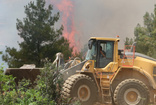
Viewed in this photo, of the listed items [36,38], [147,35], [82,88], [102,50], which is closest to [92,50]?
[102,50]

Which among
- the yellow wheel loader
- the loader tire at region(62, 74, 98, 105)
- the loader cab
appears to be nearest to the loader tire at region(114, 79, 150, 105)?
the yellow wheel loader

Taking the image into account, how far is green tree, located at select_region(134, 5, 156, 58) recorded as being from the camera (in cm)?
3036

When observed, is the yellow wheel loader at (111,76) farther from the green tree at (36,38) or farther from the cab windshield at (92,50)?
the green tree at (36,38)

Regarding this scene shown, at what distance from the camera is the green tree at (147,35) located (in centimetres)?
3036

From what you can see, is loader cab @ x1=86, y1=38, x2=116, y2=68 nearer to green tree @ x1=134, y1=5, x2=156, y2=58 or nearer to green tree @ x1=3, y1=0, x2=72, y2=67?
green tree @ x1=3, y1=0, x2=72, y2=67

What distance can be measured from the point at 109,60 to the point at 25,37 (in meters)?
17.6

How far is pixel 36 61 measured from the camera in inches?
939

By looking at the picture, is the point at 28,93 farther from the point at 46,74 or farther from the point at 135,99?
the point at 135,99

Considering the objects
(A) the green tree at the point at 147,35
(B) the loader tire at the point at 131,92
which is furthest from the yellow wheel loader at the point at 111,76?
(A) the green tree at the point at 147,35

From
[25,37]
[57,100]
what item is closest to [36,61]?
[25,37]

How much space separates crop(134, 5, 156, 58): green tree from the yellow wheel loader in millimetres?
20706

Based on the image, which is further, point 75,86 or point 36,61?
point 36,61

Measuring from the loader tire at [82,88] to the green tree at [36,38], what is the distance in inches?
594

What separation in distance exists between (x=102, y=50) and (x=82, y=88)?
2143 mm
